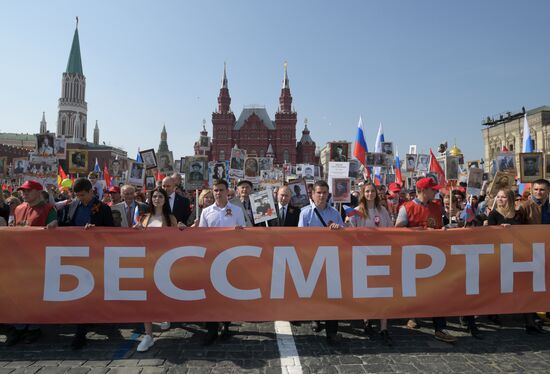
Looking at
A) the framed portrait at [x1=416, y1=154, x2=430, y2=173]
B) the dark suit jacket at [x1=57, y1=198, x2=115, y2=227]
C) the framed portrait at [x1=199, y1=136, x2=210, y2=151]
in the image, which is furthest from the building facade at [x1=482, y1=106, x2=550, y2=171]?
the framed portrait at [x1=199, y1=136, x2=210, y2=151]

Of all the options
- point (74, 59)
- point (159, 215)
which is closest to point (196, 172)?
point (159, 215)

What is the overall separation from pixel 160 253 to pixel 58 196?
386 inches

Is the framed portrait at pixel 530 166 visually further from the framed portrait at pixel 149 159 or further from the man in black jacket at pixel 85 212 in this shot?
the framed portrait at pixel 149 159

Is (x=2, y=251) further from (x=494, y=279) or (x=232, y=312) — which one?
(x=494, y=279)

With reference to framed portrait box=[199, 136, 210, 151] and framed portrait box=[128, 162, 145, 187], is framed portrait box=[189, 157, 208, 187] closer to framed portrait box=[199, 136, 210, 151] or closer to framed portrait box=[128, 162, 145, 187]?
framed portrait box=[128, 162, 145, 187]

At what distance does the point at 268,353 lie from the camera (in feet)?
14.0

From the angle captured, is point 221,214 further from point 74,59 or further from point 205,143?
point 74,59

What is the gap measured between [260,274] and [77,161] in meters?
11.8

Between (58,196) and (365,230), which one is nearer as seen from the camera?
(365,230)

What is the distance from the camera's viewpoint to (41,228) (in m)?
4.68

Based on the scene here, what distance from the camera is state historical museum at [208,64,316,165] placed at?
3356 inches

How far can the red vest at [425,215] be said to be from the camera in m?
5.05

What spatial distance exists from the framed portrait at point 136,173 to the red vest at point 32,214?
6226 mm

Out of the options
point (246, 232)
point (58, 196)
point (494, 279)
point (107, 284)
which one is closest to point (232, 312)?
point (246, 232)
